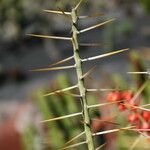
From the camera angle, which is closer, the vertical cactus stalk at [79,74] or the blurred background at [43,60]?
the vertical cactus stalk at [79,74]

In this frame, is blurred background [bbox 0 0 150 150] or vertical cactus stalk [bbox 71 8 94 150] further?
blurred background [bbox 0 0 150 150]

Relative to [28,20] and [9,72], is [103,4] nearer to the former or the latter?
[28,20]

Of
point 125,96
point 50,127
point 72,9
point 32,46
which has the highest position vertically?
point 72,9

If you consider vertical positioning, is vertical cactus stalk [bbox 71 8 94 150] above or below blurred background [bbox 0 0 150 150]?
above

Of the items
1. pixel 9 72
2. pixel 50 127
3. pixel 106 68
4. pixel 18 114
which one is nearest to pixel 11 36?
pixel 9 72

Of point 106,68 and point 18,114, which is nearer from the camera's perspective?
point 18,114

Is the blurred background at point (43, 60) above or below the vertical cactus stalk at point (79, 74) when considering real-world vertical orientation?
below

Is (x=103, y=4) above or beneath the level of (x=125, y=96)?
beneath

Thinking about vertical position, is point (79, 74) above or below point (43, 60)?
above
